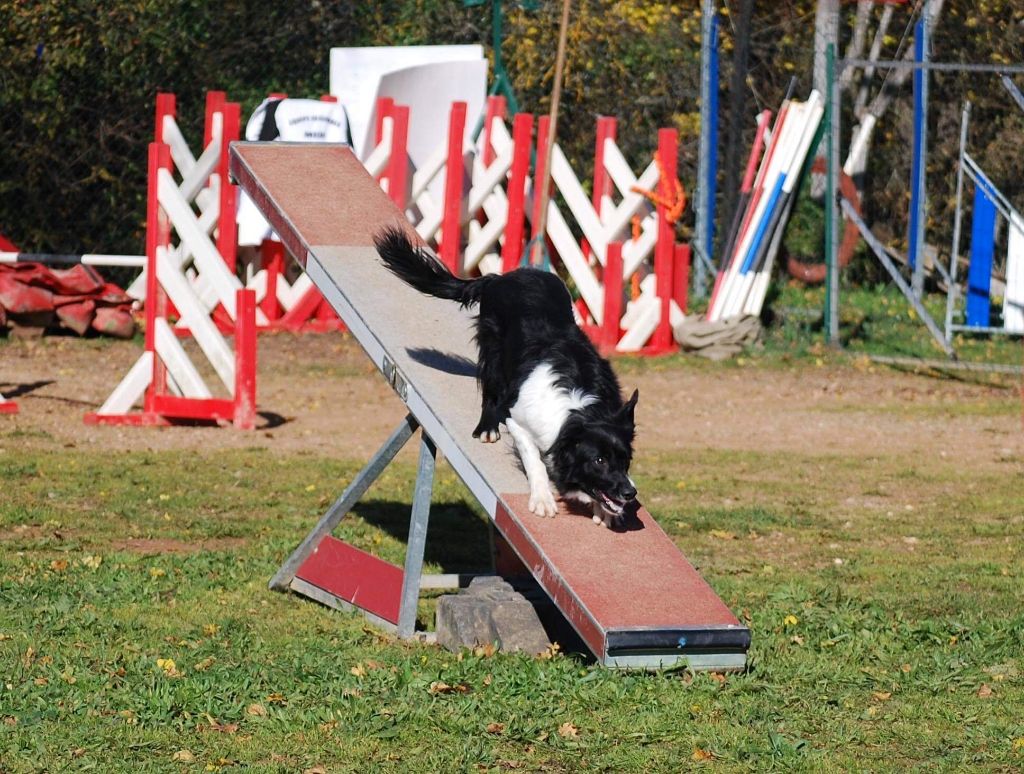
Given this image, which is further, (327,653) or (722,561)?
(722,561)

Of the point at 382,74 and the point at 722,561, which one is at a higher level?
the point at 382,74

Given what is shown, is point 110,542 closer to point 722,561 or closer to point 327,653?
point 327,653

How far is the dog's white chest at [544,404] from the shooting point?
19.3 ft

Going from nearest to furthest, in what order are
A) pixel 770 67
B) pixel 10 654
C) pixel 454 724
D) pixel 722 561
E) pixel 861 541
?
pixel 454 724 → pixel 10 654 → pixel 722 561 → pixel 861 541 → pixel 770 67

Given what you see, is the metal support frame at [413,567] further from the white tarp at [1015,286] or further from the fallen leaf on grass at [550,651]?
the white tarp at [1015,286]

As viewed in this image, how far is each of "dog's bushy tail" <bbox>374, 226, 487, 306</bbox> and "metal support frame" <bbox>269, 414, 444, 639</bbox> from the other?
2.06 ft

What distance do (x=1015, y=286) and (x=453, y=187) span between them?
5.31 meters

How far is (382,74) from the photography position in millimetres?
16781

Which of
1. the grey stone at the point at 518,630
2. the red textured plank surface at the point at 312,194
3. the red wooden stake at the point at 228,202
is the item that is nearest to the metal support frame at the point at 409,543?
the grey stone at the point at 518,630

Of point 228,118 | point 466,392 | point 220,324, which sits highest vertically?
point 228,118

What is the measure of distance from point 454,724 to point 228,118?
7440mm

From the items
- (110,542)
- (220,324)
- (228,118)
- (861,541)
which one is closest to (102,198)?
(220,324)

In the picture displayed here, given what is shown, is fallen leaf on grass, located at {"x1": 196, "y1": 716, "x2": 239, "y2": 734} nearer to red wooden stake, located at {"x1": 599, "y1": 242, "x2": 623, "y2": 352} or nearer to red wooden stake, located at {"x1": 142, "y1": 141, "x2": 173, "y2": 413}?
red wooden stake, located at {"x1": 142, "y1": 141, "x2": 173, "y2": 413}

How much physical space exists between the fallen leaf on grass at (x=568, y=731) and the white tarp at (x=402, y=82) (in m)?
12.2
